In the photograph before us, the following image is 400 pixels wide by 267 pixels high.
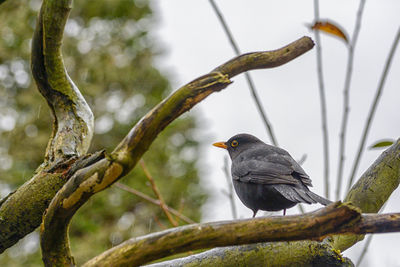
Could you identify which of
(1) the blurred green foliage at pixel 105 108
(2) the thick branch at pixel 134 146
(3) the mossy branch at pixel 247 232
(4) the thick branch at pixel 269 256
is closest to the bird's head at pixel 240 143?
(4) the thick branch at pixel 269 256

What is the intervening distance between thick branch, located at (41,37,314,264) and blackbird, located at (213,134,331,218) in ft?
3.67

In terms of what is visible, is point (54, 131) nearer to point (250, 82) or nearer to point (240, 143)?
point (250, 82)

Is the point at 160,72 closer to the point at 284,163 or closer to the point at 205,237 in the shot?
the point at 284,163

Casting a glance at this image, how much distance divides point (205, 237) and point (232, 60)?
0.72 m

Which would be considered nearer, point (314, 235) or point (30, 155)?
point (314, 235)

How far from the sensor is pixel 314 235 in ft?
4.87

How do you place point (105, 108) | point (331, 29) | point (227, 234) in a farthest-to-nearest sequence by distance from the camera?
point (105, 108) → point (331, 29) → point (227, 234)

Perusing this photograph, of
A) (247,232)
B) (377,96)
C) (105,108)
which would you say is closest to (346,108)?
(377,96)

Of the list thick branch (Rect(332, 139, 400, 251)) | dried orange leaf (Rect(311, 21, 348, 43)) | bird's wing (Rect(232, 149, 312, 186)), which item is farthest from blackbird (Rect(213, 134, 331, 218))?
dried orange leaf (Rect(311, 21, 348, 43))

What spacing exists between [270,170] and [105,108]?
12.2 meters

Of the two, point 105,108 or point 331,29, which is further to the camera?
point 105,108

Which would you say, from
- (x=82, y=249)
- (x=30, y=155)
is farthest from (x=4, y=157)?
(x=82, y=249)

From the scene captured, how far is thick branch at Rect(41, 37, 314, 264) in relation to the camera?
154 cm

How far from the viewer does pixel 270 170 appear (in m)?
A: 3.12
